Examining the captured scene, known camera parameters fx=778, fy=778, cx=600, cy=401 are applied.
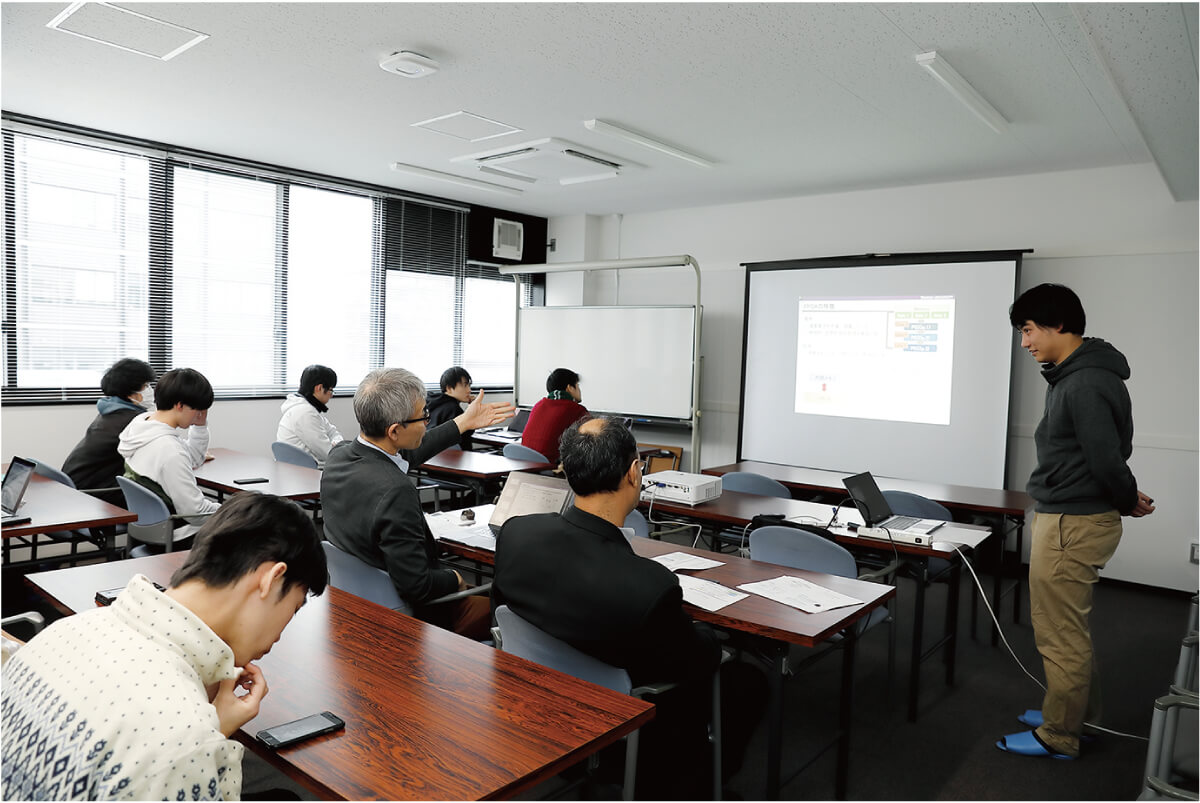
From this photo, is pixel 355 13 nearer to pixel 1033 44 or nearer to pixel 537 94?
pixel 537 94

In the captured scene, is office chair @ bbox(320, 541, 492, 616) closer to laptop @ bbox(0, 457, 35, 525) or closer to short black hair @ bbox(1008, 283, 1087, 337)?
laptop @ bbox(0, 457, 35, 525)

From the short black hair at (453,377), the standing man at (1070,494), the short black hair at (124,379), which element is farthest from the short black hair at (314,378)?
the standing man at (1070,494)

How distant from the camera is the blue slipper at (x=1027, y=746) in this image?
2.84 m

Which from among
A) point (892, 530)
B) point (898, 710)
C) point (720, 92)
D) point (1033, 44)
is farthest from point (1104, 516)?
point (720, 92)

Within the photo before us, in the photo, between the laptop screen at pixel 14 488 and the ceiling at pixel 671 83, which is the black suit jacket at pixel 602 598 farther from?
the laptop screen at pixel 14 488

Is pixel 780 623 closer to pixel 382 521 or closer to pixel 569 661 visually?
pixel 569 661

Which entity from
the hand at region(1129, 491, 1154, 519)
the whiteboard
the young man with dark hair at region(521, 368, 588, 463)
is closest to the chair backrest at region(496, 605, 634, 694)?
the hand at region(1129, 491, 1154, 519)

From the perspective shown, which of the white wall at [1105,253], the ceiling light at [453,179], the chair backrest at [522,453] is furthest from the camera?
the ceiling light at [453,179]

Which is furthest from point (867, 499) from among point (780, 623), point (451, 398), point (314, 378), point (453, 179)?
point (453, 179)

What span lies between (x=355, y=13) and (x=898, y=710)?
144 inches

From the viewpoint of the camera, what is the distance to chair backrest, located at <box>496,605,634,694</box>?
1.92 meters

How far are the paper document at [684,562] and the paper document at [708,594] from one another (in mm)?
165

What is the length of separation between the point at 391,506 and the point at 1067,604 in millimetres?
2376

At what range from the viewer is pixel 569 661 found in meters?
1.95
